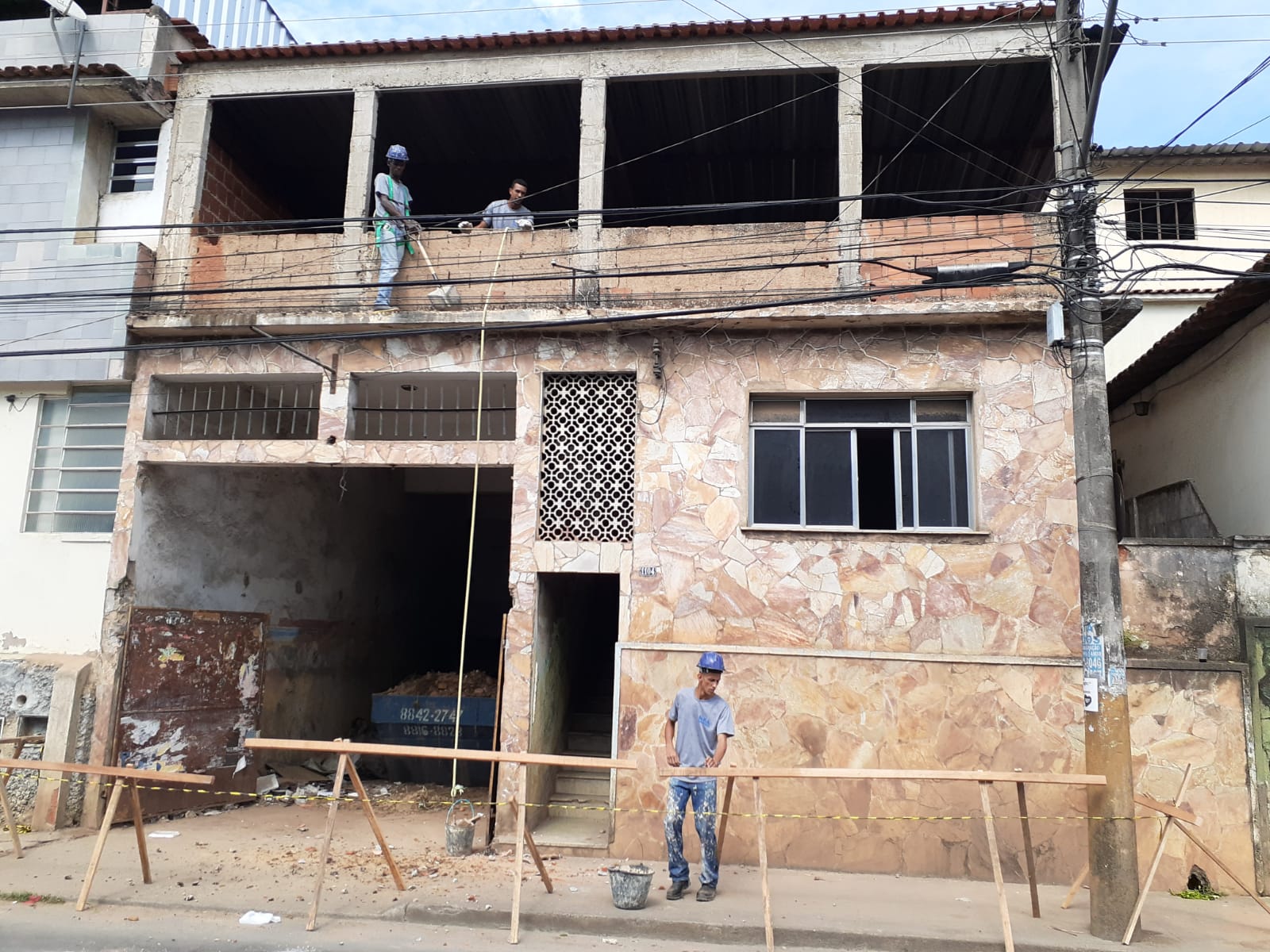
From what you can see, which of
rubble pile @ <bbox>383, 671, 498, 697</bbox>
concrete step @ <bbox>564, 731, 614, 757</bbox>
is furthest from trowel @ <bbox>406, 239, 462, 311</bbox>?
rubble pile @ <bbox>383, 671, 498, 697</bbox>

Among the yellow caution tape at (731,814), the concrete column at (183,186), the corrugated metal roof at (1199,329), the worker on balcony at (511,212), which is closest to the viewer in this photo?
the yellow caution tape at (731,814)

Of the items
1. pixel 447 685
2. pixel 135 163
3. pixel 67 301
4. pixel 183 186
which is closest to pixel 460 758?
pixel 447 685

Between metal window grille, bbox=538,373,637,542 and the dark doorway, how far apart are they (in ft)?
2.01

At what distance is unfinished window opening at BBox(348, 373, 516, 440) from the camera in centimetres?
1004

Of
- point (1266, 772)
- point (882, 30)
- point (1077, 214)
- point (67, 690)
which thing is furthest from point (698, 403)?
point (67, 690)

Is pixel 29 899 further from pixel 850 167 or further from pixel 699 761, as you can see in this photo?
pixel 850 167

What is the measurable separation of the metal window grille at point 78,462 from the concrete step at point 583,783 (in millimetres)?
5697

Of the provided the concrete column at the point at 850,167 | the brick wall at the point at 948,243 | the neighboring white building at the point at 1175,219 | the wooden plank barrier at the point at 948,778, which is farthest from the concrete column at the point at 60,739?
the neighboring white building at the point at 1175,219

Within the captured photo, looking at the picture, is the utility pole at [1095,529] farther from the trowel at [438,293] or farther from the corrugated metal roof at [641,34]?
the trowel at [438,293]

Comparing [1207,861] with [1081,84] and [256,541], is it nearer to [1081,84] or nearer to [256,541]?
[1081,84]

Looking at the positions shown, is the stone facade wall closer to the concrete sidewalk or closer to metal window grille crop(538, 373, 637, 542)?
metal window grille crop(538, 373, 637, 542)

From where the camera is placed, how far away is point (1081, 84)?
24.0ft

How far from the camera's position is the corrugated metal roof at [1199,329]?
9.31m

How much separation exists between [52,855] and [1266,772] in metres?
10.9
